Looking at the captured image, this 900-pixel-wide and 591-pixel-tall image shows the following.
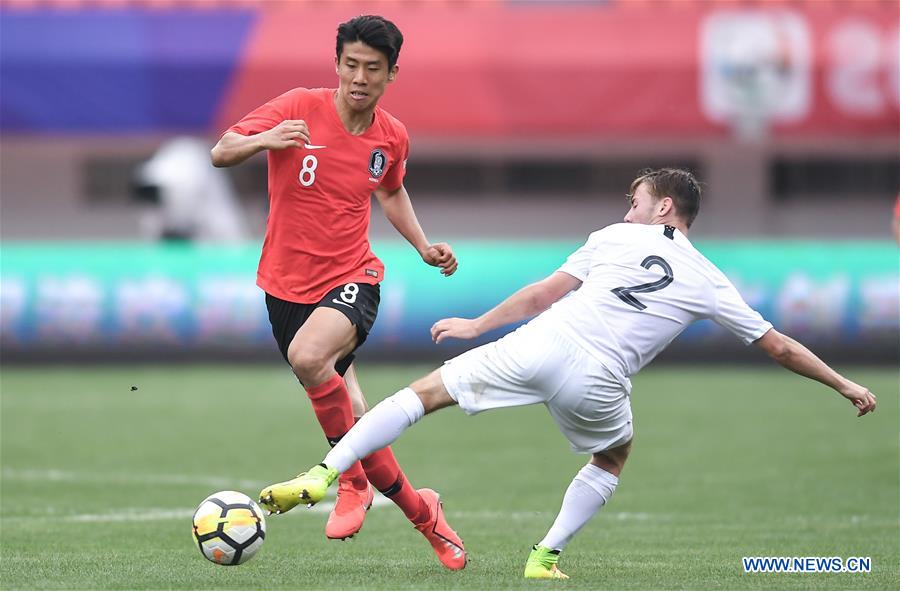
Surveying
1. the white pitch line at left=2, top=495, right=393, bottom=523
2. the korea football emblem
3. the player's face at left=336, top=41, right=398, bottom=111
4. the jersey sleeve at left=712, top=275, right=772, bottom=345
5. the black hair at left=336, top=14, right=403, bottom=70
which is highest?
the black hair at left=336, top=14, right=403, bottom=70

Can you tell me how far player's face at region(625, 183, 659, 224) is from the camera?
21.5 feet

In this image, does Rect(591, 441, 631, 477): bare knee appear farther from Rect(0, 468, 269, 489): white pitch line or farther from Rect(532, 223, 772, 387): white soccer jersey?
Rect(0, 468, 269, 489): white pitch line

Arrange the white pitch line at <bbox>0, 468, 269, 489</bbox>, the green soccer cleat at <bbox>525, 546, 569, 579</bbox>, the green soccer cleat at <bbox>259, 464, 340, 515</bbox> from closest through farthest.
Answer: the green soccer cleat at <bbox>259, 464, 340, 515</bbox> < the green soccer cleat at <bbox>525, 546, 569, 579</bbox> < the white pitch line at <bbox>0, 468, 269, 489</bbox>

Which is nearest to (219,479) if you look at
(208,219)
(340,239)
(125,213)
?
(340,239)

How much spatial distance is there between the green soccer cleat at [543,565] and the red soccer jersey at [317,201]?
5.01 ft

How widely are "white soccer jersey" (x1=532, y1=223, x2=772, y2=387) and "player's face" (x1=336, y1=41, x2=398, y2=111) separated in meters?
1.34

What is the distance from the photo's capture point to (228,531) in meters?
6.28

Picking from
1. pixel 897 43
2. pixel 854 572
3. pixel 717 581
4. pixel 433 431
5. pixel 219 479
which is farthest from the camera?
pixel 897 43

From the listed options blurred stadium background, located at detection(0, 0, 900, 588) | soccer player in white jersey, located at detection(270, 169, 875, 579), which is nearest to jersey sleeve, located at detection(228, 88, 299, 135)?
soccer player in white jersey, located at detection(270, 169, 875, 579)

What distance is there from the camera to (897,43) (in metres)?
22.3

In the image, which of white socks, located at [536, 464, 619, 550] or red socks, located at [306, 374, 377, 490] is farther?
red socks, located at [306, 374, 377, 490]

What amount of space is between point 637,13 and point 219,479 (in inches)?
547

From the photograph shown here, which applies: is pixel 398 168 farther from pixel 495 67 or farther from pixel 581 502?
pixel 495 67

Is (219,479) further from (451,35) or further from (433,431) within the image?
(451,35)
